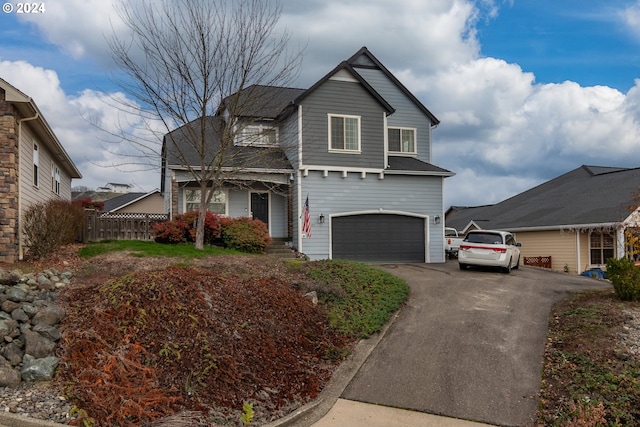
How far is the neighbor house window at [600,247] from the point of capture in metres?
22.9

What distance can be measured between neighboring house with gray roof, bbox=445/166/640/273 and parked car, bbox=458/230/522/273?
5054 millimetres

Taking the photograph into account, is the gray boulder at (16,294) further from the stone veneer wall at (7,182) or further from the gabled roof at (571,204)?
the gabled roof at (571,204)

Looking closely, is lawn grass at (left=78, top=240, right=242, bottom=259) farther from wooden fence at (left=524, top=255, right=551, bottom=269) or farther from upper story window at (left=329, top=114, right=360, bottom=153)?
wooden fence at (left=524, top=255, right=551, bottom=269)

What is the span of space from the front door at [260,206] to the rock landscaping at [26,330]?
1205 centimetres

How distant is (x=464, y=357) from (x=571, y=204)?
792 inches

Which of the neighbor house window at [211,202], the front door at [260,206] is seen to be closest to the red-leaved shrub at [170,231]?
the neighbor house window at [211,202]

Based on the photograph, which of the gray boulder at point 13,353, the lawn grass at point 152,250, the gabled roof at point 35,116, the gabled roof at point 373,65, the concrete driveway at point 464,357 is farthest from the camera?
the gabled roof at point 373,65

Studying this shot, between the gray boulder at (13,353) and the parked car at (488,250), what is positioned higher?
the parked car at (488,250)

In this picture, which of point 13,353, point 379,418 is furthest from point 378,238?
point 13,353

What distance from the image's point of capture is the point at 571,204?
25672 mm

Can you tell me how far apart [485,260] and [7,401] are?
14.5 metres

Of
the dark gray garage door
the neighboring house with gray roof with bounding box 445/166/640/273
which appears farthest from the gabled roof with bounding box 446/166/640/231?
the dark gray garage door

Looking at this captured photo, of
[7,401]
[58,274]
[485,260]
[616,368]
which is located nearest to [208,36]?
[58,274]

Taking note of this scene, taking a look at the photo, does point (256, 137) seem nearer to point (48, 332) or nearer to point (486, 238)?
point (486, 238)
